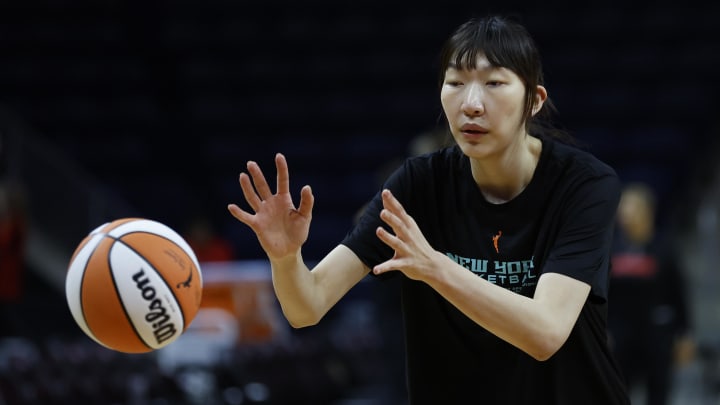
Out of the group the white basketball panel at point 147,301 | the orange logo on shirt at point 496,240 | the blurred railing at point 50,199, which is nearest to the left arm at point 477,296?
the orange logo on shirt at point 496,240

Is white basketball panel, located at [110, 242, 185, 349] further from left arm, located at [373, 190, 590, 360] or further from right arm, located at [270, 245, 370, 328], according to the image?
left arm, located at [373, 190, 590, 360]

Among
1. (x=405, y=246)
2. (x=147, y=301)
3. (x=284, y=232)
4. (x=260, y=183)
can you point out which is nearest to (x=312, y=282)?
(x=284, y=232)

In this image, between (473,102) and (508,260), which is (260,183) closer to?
→ (473,102)

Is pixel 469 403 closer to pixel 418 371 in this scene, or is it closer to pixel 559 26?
pixel 418 371

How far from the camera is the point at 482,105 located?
274 cm

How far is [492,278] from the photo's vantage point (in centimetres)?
294

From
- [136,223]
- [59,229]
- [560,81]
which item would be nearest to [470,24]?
[136,223]

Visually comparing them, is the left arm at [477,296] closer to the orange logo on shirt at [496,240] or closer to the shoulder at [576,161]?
the orange logo on shirt at [496,240]

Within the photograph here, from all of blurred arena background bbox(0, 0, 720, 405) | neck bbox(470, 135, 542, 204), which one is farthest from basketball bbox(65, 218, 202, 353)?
blurred arena background bbox(0, 0, 720, 405)

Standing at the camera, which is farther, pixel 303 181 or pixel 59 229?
pixel 303 181

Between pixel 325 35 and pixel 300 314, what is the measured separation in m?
11.3

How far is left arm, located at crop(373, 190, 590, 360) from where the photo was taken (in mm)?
2512

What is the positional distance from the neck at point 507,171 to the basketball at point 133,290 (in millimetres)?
1165

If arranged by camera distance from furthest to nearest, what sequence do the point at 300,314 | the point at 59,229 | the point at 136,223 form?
1. the point at 59,229
2. the point at 136,223
3. the point at 300,314
